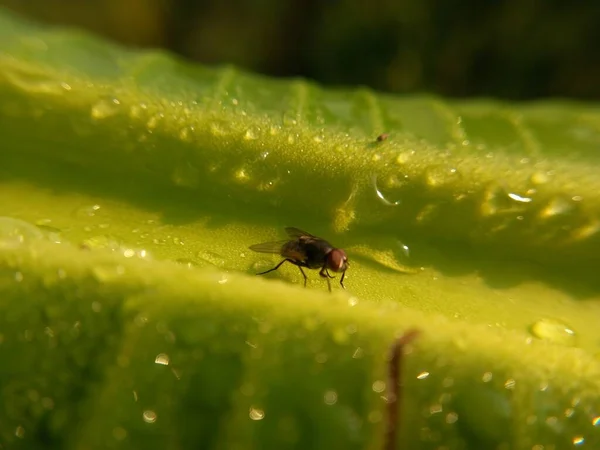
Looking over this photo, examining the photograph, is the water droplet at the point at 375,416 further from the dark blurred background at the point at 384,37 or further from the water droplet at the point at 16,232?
the dark blurred background at the point at 384,37

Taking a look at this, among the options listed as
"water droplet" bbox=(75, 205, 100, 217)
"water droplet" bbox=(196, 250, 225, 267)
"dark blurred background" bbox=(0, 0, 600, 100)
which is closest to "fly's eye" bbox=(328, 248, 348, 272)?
"water droplet" bbox=(196, 250, 225, 267)

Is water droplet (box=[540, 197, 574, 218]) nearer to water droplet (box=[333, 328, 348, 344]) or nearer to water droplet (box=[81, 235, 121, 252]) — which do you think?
water droplet (box=[333, 328, 348, 344])

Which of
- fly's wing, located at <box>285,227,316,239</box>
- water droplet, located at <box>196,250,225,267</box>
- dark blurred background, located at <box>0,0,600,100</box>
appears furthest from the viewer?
dark blurred background, located at <box>0,0,600,100</box>

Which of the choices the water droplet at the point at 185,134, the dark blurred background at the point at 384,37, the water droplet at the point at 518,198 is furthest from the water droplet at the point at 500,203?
the dark blurred background at the point at 384,37

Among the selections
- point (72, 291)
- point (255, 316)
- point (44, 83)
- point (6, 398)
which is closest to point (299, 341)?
point (255, 316)

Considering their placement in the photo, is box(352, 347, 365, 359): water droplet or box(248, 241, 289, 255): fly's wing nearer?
box(352, 347, 365, 359): water droplet

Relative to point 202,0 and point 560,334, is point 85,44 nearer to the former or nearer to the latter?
point 560,334

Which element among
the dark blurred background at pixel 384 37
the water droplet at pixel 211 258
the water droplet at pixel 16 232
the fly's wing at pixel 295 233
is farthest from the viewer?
the dark blurred background at pixel 384 37
